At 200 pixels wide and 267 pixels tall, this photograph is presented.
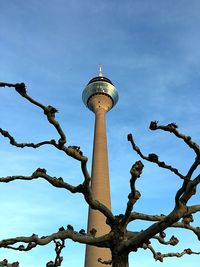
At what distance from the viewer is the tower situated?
59259 millimetres

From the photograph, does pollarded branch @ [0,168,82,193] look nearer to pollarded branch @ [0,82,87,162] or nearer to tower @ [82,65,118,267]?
pollarded branch @ [0,82,87,162]

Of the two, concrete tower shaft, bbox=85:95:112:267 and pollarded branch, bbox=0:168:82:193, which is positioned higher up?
concrete tower shaft, bbox=85:95:112:267

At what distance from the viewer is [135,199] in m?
8.36

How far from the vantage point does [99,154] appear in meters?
68.8

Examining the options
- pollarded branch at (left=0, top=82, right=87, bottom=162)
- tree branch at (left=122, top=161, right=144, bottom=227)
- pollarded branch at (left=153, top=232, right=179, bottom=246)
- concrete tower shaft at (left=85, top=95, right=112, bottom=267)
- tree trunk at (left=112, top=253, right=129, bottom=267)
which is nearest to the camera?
pollarded branch at (left=0, top=82, right=87, bottom=162)

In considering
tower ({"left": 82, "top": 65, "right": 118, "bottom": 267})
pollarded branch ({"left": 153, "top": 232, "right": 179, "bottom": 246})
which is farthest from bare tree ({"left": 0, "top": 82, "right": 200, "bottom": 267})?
tower ({"left": 82, "top": 65, "right": 118, "bottom": 267})

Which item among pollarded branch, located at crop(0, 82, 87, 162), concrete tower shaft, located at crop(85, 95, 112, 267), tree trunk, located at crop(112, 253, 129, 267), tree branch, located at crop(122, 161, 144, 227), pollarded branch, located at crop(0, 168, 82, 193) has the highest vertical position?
concrete tower shaft, located at crop(85, 95, 112, 267)

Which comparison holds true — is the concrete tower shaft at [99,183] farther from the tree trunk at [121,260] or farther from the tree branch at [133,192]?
the tree branch at [133,192]

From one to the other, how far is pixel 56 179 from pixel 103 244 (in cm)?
192

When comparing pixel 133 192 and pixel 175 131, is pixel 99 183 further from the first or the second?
pixel 175 131

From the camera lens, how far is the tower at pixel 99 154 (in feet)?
194

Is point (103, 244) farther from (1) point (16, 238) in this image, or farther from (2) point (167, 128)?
(2) point (167, 128)

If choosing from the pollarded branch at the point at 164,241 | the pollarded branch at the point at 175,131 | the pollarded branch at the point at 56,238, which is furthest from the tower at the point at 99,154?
the pollarded branch at the point at 175,131

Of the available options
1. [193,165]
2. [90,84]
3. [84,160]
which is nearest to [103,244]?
[84,160]
